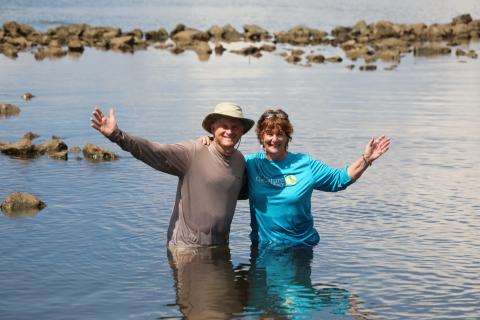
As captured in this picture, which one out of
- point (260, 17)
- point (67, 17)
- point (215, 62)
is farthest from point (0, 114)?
point (260, 17)

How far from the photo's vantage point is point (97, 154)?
19203 mm

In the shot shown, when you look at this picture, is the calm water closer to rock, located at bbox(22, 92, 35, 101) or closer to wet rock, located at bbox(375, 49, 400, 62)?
rock, located at bbox(22, 92, 35, 101)

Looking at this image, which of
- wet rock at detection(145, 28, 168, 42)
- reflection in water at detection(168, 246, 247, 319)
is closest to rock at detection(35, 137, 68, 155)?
reflection in water at detection(168, 246, 247, 319)

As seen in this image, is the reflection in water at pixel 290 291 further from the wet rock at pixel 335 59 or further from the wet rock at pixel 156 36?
the wet rock at pixel 156 36

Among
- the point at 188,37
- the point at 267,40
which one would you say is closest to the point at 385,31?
the point at 267,40

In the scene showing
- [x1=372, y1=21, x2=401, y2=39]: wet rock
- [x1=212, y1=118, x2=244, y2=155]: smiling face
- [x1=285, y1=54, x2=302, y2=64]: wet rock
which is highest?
[x1=372, y1=21, x2=401, y2=39]: wet rock

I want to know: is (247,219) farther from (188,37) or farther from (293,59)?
(188,37)

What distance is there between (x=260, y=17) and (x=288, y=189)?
7288cm

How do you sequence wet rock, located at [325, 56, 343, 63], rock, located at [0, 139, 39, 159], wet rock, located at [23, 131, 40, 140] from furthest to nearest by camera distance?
wet rock, located at [325, 56, 343, 63] → wet rock, located at [23, 131, 40, 140] → rock, located at [0, 139, 39, 159]

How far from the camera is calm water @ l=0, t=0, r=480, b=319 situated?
10.8 meters

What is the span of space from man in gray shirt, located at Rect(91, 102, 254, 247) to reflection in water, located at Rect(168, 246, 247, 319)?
263 millimetres

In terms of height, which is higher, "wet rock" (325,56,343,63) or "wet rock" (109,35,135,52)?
"wet rock" (109,35,135,52)

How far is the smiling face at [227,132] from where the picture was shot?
1111 centimetres

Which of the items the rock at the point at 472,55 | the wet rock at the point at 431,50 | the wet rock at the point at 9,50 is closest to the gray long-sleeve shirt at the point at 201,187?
the wet rock at the point at 9,50
